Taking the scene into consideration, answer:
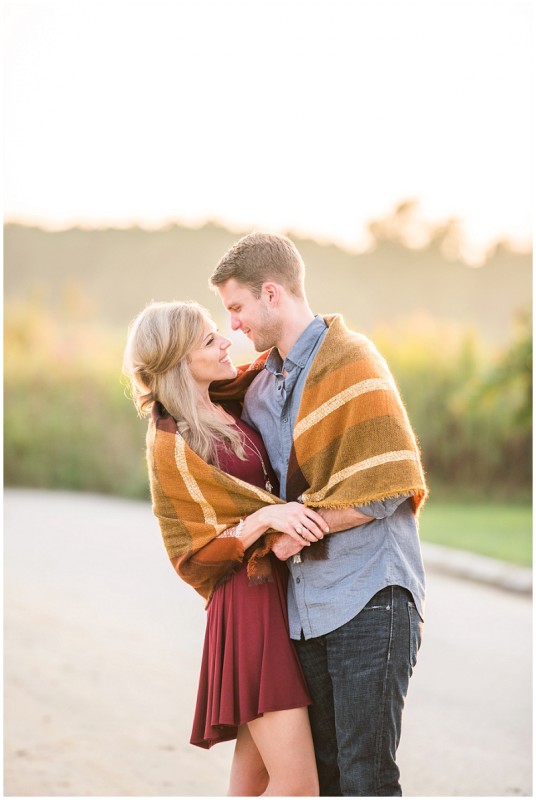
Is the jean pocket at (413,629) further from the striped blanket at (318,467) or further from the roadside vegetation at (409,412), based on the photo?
the roadside vegetation at (409,412)

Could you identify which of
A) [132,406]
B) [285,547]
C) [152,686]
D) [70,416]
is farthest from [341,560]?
[70,416]

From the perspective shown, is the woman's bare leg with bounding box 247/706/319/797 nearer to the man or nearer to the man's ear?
the man

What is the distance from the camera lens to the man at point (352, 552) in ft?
7.70

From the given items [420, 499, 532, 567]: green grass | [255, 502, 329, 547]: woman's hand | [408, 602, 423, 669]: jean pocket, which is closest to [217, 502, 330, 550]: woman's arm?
[255, 502, 329, 547]: woman's hand

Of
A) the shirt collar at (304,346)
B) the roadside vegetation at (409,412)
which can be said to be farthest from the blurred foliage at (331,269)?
the shirt collar at (304,346)

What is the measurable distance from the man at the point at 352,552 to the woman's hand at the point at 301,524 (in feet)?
0.09

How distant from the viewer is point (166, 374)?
2.61 meters

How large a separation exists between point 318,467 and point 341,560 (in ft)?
0.74

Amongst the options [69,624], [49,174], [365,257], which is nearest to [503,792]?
[69,624]

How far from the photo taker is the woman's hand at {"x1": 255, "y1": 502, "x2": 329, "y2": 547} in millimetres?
2354

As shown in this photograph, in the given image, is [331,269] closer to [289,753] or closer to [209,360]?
[209,360]

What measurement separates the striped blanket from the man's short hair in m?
0.18

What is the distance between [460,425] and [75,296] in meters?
9.88

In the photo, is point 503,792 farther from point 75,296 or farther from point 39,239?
point 39,239
